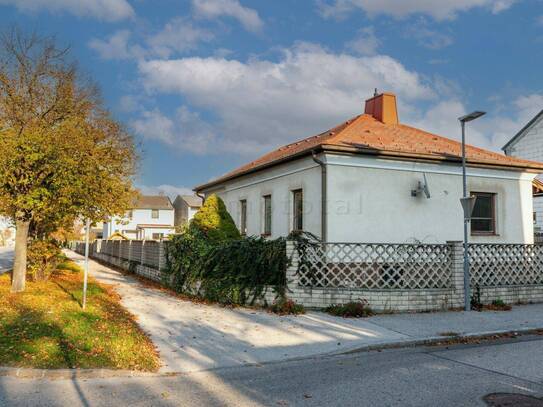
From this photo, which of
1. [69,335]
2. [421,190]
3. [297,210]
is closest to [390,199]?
[421,190]

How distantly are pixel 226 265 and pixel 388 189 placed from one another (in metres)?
5.53

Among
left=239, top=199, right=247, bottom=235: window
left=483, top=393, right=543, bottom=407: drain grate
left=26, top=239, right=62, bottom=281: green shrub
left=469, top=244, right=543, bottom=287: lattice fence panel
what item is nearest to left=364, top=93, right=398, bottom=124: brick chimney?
left=239, top=199, right=247, bottom=235: window

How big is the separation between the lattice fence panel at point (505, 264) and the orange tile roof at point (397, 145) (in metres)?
3.56

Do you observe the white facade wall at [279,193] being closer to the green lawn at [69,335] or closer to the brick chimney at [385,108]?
the brick chimney at [385,108]

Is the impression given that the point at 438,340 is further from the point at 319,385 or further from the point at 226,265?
the point at 226,265

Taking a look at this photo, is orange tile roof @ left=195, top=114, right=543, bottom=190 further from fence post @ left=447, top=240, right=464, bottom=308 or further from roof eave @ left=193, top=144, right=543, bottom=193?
fence post @ left=447, top=240, right=464, bottom=308

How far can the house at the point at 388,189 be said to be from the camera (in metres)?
13.5

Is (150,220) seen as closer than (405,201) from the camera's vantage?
No

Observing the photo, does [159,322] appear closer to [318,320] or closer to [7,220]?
[318,320]

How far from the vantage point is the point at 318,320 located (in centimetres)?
961

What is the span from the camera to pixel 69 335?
7234 millimetres

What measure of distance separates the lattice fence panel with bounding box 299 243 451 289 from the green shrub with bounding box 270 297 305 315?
0.62 m

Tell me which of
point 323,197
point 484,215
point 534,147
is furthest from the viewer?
point 534,147

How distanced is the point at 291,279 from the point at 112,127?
15719 mm
